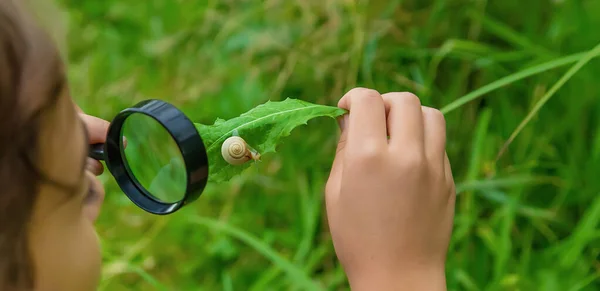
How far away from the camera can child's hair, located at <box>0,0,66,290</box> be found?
1.43 ft

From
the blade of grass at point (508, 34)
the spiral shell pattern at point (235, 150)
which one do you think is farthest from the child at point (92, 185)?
the blade of grass at point (508, 34)

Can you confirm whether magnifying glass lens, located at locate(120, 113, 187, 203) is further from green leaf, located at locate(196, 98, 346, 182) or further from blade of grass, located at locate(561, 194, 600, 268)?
blade of grass, located at locate(561, 194, 600, 268)

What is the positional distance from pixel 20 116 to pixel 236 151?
0.28 metres

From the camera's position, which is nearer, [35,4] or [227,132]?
[35,4]

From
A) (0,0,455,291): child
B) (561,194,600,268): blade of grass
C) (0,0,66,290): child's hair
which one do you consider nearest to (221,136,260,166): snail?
(0,0,455,291): child

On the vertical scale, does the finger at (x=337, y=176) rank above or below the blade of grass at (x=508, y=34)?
above

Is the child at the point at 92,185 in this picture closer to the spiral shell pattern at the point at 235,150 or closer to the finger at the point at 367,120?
the finger at the point at 367,120

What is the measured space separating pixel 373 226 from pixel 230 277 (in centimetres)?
59

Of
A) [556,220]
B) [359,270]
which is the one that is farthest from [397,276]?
[556,220]

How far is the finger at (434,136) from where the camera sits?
66 centimetres

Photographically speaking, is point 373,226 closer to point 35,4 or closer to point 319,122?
point 35,4

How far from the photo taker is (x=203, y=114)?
137 centimetres

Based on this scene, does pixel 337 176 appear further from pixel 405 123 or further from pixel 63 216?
pixel 63 216

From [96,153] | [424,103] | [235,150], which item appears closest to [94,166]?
[96,153]
